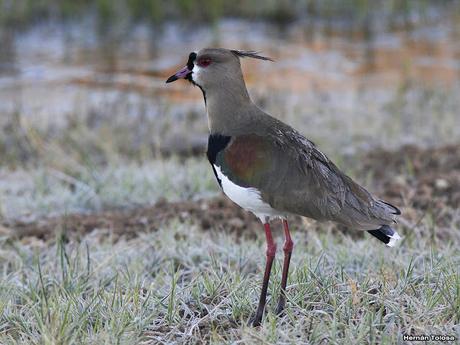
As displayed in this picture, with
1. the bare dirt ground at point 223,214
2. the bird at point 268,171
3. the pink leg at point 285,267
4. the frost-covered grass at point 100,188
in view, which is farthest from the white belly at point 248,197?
the frost-covered grass at point 100,188

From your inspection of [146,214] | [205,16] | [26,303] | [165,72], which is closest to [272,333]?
[26,303]

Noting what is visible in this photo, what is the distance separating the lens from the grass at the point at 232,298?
3180mm

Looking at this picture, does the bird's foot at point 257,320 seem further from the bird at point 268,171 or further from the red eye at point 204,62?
the red eye at point 204,62

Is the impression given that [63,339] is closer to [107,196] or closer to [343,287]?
[343,287]

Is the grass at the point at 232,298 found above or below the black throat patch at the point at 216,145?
below

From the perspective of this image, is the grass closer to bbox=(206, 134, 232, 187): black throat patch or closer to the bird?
the bird

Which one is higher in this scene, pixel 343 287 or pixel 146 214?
pixel 343 287

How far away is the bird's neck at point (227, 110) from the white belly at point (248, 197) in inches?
8.1

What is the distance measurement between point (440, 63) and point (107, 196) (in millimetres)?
6243

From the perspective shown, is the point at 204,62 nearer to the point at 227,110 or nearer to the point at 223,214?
the point at 227,110

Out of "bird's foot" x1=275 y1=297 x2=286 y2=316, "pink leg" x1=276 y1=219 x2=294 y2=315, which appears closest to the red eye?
"pink leg" x1=276 y1=219 x2=294 y2=315

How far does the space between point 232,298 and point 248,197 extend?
1.71 ft

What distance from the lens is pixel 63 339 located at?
312cm

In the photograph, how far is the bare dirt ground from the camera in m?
5.21
